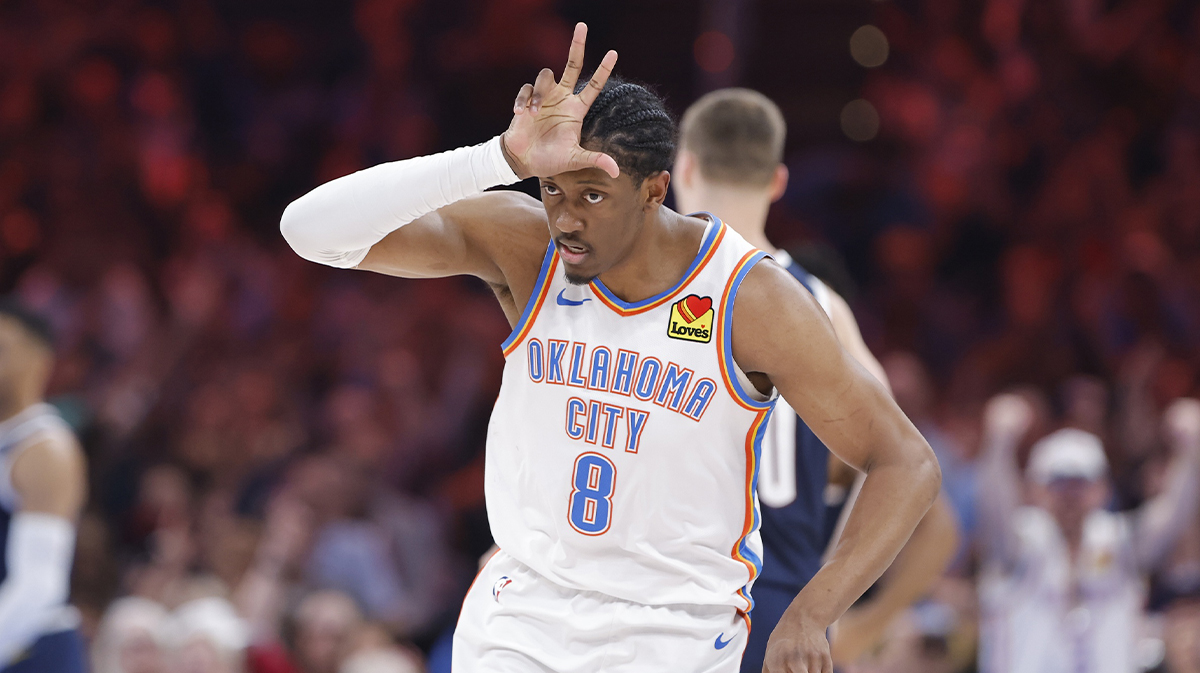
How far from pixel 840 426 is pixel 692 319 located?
34 cm

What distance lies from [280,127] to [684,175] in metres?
6.79

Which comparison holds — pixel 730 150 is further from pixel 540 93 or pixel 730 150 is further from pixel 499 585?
pixel 499 585

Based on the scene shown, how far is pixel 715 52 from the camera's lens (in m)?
8.90

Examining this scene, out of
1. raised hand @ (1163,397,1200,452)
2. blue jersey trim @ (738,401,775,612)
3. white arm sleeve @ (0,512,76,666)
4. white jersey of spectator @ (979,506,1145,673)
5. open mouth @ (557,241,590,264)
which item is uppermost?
open mouth @ (557,241,590,264)

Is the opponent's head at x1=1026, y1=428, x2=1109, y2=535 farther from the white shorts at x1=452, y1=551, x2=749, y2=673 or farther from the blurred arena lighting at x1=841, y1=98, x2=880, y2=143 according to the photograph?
the blurred arena lighting at x1=841, y1=98, x2=880, y2=143

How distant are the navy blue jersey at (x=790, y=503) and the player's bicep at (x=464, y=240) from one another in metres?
0.84

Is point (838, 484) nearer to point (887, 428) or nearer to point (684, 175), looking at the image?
point (684, 175)

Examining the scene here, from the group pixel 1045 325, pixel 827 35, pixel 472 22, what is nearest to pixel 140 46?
→ pixel 472 22

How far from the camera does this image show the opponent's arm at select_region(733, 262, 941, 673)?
91.2 inches

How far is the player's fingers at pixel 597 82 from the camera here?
7.40ft

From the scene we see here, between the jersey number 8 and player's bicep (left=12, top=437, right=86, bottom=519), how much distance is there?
253 cm

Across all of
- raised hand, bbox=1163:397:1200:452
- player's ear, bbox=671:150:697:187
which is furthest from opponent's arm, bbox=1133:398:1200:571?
player's ear, bbox=671:150:697:187

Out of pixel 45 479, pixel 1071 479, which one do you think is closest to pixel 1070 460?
pixel 1071 479

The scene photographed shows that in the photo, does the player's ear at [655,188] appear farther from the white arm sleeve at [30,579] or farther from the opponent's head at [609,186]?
the white arm sleeve at [30,579]
